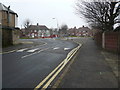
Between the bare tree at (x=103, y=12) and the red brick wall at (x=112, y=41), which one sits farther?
the bare tree at (x=103, y=12)

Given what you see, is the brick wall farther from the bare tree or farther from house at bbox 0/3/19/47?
the bare tree

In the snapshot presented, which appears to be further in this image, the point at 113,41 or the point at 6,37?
the point at 6,37

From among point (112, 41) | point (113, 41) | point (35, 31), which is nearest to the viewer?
point (113, 41)

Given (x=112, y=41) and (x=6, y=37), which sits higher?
(x=6, y=37)

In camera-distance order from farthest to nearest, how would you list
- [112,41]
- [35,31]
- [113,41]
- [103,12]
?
1. [35,31]
2. [103,12]
3. [112,41]
4. [113,41]

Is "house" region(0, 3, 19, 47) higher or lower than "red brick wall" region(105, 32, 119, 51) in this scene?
higher

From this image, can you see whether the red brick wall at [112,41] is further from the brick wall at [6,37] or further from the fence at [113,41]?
the brick wall at [6,37]

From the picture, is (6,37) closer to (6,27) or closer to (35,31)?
(6,27)

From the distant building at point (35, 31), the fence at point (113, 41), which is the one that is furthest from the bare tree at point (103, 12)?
the distant building at point (35, 31)

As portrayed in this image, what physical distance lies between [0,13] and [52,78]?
20.3 meters

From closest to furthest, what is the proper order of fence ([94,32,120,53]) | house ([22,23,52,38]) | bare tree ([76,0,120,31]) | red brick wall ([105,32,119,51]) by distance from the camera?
fence ([94,32,120,53]), red brick wall ([105,32,119,51]), bare tree ([76,0,120,31]), house ([22,23,52,38])

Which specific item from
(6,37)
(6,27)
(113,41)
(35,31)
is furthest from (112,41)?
(35,31)

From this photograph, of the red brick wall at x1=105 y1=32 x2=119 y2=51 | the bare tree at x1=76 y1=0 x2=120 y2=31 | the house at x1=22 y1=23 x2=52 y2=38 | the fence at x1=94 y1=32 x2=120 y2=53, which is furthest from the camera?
the house at x1=22 y1=23 x2=52 y2=38

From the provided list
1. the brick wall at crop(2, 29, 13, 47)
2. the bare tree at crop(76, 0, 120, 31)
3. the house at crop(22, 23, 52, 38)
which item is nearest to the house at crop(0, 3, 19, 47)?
the brick wall at crop(2, 29, 13, 47)
